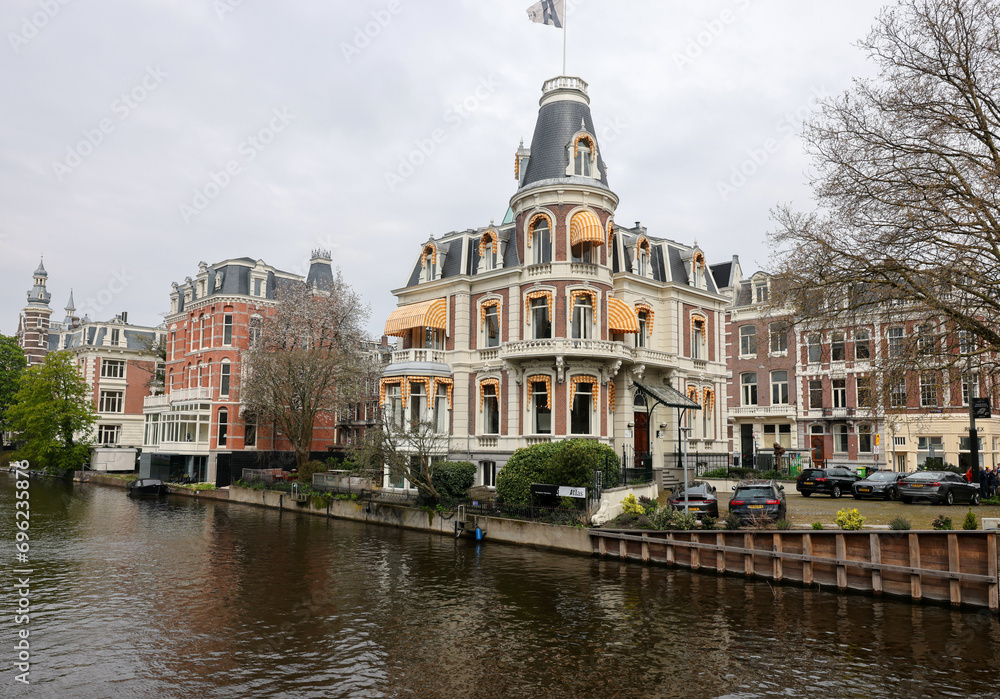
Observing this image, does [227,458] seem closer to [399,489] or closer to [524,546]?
[399,489]

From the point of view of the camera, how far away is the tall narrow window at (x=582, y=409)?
109 feet

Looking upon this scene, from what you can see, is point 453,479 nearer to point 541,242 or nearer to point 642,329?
point 541,242

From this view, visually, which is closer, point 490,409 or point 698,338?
point 490,409

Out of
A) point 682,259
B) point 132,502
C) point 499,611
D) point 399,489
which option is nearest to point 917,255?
point 499,611

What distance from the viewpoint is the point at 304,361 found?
45.9 metres

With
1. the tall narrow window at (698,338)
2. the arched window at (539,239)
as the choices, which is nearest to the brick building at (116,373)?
the arched window at (539,239)

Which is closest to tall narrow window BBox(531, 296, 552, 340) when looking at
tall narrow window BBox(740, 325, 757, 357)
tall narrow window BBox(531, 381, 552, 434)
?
tall narrow window BBox(531, 381, 552, 434)

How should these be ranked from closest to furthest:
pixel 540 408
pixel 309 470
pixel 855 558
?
pixel 855 558
pixel 540 408
pixel 309 470

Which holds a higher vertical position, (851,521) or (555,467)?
(555,467)

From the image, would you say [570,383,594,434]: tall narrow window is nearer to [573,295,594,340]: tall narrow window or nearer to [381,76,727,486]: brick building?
[381,76,727,486]: brick building

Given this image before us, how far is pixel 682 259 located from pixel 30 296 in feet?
Answer: 298

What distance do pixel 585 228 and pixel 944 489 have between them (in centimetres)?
1957

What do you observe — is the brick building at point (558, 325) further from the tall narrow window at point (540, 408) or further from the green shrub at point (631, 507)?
the green shrub at point (631, 507)

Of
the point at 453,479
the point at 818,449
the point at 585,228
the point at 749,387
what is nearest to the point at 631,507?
the point at 453,479
